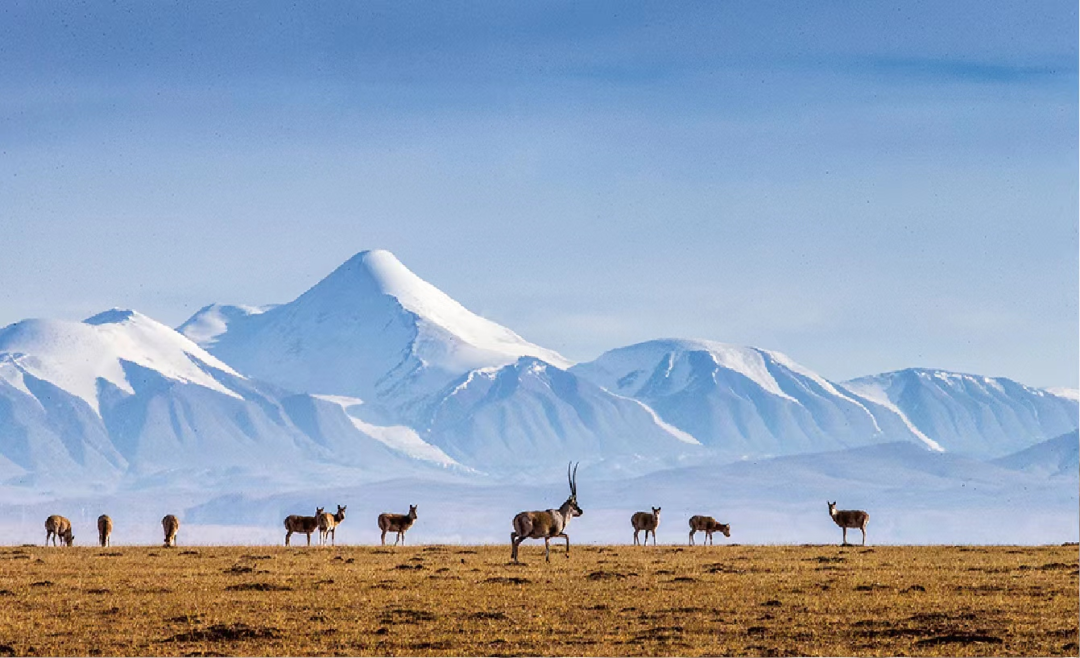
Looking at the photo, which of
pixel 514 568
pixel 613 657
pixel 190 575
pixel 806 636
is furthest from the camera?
pixel 514 568

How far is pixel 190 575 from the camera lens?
43.2m

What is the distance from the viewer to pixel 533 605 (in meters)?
36.2

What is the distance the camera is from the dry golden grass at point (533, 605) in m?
30.9

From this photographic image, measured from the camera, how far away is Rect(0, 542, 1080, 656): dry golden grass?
30906mm

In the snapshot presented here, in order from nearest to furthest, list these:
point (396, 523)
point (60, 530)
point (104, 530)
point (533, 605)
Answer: point (533, 605) < point (104, 530) < point (60, 530) < point (396, 523)

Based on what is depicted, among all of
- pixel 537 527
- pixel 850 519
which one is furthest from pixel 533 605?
pixel 850 519

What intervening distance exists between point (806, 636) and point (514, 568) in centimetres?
1525

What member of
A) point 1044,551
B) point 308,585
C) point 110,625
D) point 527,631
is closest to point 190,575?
point 308,585

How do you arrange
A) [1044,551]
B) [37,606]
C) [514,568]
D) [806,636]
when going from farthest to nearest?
[1044,551], [514,568], [37,606], [806,636]

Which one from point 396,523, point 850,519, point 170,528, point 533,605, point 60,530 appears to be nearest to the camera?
point 533,605

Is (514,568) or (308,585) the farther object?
(514,568)

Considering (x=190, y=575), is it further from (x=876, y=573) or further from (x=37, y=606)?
(x=876, y=573)

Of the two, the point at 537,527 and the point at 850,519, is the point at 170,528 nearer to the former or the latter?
the point at 537,527

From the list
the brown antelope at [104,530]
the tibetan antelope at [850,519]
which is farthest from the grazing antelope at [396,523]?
the tibetan antelope at [850,519]
